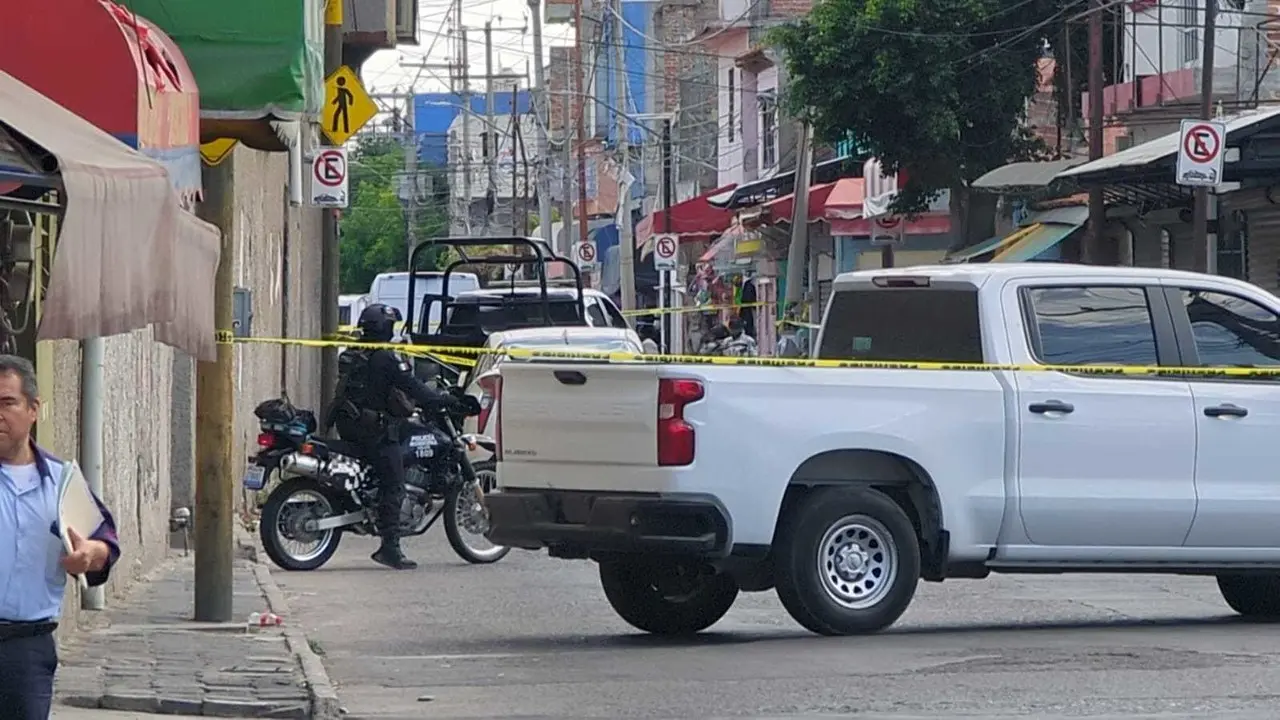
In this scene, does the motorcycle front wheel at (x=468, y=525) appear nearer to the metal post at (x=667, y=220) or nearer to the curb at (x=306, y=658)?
the curb at (x=306, y=658)

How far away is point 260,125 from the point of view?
11.5m

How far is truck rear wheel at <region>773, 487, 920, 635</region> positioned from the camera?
1190 cm

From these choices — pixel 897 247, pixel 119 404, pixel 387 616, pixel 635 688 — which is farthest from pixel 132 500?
pixel 897 247

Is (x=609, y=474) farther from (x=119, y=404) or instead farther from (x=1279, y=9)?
(x=1279, y=9)

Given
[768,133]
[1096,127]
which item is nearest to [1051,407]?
[1096,127]

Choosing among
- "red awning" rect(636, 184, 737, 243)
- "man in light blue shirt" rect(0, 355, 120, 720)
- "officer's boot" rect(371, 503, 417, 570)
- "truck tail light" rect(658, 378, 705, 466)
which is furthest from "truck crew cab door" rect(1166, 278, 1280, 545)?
"red awning" rect(636, 184, 737, 243)

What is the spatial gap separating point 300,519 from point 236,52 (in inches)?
230

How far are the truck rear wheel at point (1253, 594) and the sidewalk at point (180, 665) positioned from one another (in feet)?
17.5

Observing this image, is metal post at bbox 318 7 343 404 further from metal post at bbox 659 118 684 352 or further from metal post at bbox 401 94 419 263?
metal post at bbox 401 94 419 263

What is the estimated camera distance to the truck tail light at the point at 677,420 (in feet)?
38.2

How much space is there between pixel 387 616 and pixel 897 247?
33142 millimetres

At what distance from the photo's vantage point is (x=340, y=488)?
16.4 metres

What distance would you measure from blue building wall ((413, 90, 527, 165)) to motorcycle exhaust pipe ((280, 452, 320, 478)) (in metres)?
Answer: 86.2

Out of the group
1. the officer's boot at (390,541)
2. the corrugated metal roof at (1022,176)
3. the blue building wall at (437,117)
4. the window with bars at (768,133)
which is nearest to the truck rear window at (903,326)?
the officer's boot at (390,541)
